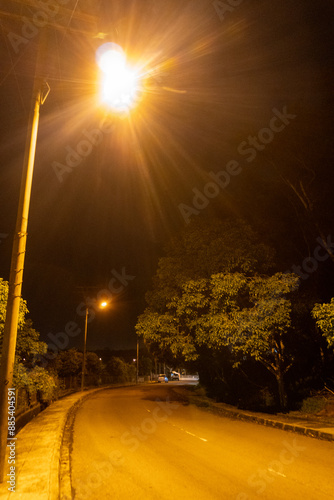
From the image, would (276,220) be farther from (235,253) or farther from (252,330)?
(252,330)

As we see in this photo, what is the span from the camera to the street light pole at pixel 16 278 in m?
6.47

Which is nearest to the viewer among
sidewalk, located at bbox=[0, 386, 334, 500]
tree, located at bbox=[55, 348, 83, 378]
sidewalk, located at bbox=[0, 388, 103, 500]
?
sidewalk, located at bbox=[0, 388, 103, 500]

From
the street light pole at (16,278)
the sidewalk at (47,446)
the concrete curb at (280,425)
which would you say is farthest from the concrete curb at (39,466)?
the concrete curb at (280,425)

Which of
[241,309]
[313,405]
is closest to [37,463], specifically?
[241,309]

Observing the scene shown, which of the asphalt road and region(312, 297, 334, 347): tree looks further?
region(312, 297, 334, 347): tree

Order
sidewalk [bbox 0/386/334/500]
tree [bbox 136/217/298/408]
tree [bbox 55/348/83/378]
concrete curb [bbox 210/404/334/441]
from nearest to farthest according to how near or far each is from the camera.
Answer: sidewalk [bbox 0/386/334/500], concrete curb [bbox 210/404/334/441], tree [bbox 136/217/298/408], tree [bbox 55/348/83/378]

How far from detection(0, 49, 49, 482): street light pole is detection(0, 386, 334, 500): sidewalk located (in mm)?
665

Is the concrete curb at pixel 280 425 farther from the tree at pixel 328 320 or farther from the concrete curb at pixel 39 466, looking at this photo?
the concrete curb at pixel 39 466

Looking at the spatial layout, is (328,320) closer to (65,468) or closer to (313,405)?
(313,405)

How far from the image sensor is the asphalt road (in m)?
6.82

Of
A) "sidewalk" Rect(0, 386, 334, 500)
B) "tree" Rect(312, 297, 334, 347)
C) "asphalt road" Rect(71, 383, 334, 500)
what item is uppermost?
"tree" Rect(312, 297, 334, 347)

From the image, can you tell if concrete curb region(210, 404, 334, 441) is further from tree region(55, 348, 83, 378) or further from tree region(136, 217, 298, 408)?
tree region(55, 348, 83, 378)

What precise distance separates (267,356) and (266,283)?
5.22 m

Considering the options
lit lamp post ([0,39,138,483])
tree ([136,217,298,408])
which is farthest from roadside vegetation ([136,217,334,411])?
lit lamp post ([0,39,138,483])
